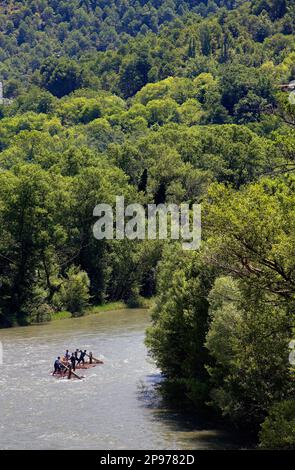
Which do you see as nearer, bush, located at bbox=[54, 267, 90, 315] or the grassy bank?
the grassy bank

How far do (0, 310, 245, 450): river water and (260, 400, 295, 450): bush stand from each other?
25.9 feet

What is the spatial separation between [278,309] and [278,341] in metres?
2.95

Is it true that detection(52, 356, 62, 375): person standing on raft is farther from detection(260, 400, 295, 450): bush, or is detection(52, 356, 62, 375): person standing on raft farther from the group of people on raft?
detection(260, 400, 295, 450): bush

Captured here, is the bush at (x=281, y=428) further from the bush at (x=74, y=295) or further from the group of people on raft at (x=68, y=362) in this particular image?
the bush at (x=74, y=295)

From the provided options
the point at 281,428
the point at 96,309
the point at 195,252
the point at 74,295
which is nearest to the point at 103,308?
the point at 96,309

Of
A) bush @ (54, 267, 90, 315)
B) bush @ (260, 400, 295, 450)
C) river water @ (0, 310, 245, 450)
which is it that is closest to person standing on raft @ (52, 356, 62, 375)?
river water @ (0, 310, 245, 450)

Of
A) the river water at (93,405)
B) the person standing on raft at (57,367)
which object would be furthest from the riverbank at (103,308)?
the person standing on raft at (57,367)

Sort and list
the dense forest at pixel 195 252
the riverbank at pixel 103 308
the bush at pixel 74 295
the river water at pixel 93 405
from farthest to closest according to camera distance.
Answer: the bush at pixel 74 295 → the riverbank at pixel 103 308 → the river water at pixel 93 405 → the dense forest at pixel 195 252

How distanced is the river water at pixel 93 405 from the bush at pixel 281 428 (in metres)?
7.90

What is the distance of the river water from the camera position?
153 feet

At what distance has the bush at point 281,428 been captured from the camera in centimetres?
3631

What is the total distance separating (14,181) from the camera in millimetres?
94188

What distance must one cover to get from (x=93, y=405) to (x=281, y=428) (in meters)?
18.8

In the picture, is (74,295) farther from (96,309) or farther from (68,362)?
(68,362)
